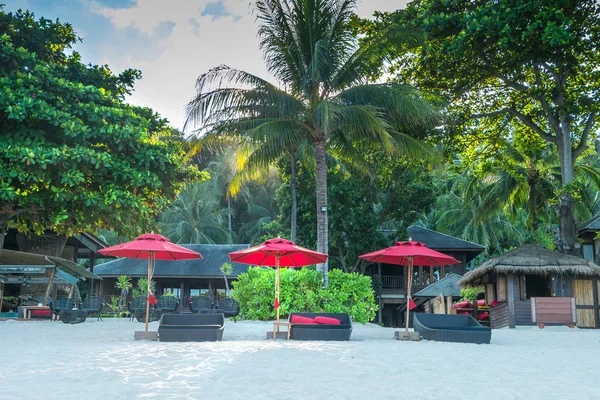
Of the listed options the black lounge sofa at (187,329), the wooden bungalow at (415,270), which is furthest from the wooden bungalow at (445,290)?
the black lounge sofa at (187,329)

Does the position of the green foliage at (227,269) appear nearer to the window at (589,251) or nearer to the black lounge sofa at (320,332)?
the black lounge sofa at (320,332)

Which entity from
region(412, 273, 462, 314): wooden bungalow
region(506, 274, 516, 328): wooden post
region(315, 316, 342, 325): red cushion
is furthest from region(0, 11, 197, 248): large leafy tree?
region(412, 273, 462, 314): wooden bungalow

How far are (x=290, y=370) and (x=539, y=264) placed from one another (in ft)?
44.8

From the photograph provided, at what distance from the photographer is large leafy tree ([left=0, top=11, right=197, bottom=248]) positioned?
534 inches

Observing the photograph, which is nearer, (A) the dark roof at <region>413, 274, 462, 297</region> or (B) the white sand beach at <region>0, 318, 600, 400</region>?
(B) the white sand beach at <region>0, 318, 600, 400</region>

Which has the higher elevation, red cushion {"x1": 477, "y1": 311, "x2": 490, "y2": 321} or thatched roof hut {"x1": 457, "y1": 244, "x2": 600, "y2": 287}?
thatched roof hut {"x1": 457, "y1": 244, "x2": 600, "y2": 287}

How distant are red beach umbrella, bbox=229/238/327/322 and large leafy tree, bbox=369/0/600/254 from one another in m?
7.45

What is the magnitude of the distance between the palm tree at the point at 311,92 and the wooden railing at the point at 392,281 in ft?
54.0

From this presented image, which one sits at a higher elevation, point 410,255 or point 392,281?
point 410,255

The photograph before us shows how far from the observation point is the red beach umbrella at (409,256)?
12.7 meters

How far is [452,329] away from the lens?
41.0 ft

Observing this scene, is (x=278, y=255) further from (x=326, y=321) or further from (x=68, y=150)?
(x=68, y=150)

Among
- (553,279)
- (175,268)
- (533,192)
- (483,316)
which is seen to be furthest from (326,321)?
(175,268)

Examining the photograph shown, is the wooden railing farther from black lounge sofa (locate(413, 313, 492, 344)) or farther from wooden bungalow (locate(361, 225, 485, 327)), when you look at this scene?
black lounge sofa (locate(413, 313, 492, 344))
